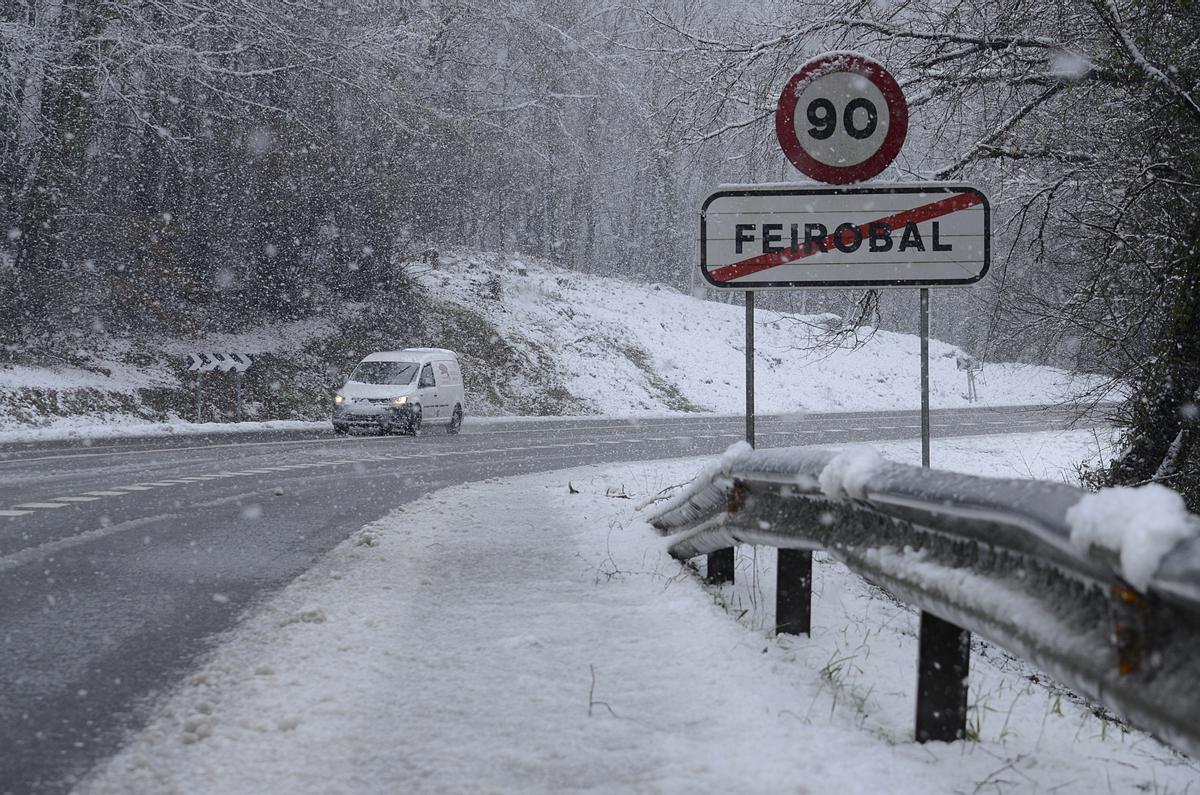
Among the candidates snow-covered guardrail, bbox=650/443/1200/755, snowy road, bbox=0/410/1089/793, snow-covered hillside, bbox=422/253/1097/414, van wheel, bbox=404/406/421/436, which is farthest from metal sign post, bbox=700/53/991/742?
snow-covered hillside, bbox=422/253/1097/414

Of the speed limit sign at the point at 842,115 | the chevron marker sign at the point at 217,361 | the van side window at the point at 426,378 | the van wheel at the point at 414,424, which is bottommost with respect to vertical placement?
the van wheel at the point at 414,424

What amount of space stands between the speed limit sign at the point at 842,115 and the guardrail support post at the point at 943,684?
3.75 metres

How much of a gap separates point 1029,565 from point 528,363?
113 feet

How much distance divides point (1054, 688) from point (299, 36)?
2330cm

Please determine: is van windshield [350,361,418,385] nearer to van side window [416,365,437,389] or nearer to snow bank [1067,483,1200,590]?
van side window [416,365,437,389]

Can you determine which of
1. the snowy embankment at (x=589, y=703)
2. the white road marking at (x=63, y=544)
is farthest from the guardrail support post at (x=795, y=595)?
the white road marking at (x=63, y=544)

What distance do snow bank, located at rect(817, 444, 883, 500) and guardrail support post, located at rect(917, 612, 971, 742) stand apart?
473 mm

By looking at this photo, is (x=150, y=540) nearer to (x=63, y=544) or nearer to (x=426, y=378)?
(x=63, y=544)

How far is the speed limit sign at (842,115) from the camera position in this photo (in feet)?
20.7

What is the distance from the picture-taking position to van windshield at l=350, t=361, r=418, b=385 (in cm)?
2238

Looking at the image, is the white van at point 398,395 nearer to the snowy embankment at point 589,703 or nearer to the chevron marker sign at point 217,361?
the chevron marker sign at point 217,361

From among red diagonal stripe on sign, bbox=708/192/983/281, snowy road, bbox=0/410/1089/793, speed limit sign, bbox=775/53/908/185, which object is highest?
speed limit sign, bbox=775/53/908/185

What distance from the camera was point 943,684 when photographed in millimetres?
3285

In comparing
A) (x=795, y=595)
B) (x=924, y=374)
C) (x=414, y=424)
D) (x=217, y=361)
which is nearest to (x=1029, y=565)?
(x=795, y=595)
